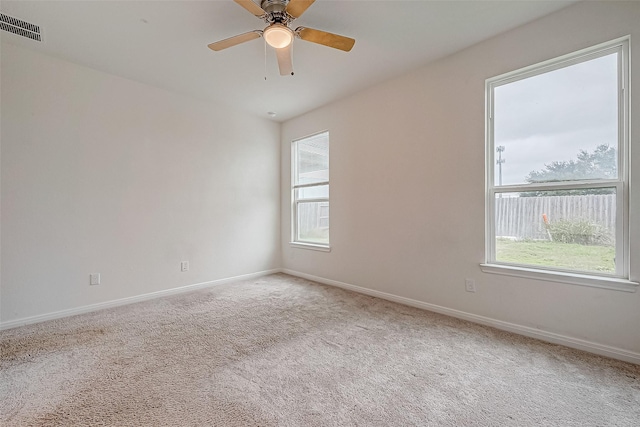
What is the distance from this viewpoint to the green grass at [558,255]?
6.60 ft

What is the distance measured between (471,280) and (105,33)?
159 inches

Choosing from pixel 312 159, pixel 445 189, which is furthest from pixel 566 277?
pixel 312 159

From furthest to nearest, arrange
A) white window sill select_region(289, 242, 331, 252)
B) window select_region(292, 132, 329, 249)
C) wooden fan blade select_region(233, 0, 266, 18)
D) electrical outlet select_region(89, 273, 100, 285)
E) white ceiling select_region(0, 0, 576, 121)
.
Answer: window select_region(292, 132, 329, 249), white window sill select_region(289, 242, 331, 252), electrical outlet select_region(89, 273, 100, 285), white ceiling select_region(0, 0, 576, 121), wooden fan blade select_region(233, 0, 266, 18)

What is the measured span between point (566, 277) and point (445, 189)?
1197 mm

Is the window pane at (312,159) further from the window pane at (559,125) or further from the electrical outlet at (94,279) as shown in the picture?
the electrical outlet at (94,279)

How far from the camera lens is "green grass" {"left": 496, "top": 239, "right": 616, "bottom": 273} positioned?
2.01 meters

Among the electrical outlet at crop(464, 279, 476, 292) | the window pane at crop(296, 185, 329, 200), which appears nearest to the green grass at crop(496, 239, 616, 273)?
the electrical outlet at crop(464, 279, 476, 292)

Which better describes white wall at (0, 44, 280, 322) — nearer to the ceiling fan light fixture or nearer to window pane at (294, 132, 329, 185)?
window pane at (294, 132, 329, 185)

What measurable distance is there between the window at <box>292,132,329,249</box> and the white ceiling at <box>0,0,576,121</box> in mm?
1102

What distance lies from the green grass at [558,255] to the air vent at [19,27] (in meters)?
4.51

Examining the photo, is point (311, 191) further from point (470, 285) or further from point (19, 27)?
point (19, 27)

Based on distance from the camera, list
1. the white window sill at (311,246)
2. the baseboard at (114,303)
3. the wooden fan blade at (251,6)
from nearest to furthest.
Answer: the wooden fan blade at (251,6), the baseboard at (114,303), the white window sill at (311,246)

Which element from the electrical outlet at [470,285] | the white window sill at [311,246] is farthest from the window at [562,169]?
the white window sill at [311,246]

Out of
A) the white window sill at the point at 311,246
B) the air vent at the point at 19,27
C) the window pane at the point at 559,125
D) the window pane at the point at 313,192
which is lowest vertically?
the white window sill at the point at 311,246
